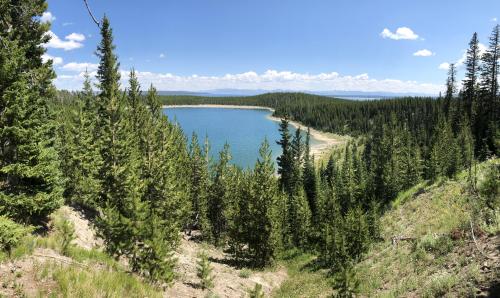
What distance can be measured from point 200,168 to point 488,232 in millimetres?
39554

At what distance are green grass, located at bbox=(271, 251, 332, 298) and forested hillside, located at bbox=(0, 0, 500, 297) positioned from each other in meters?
0.46

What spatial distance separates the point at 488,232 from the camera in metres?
13.8

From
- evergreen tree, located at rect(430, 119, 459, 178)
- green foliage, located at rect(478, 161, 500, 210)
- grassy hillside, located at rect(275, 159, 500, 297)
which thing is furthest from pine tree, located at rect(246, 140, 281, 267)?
evergreen tree, located at rect(430, 119, 459, 178)

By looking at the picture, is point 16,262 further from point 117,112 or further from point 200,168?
point 200,168

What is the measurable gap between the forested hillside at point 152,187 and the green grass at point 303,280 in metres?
0.46

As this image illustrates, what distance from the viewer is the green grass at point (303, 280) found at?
22311 mm

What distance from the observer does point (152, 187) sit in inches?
1247

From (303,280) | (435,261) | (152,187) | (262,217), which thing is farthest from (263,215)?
(435,261)

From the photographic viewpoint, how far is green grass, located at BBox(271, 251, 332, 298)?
2231 centimetres

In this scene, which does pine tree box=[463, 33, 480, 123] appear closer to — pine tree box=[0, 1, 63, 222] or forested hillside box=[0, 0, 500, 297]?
forested hillside box=[0, 0, 500, 297]

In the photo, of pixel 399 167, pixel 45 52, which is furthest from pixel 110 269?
pixel 399 167

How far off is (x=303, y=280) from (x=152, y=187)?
50.9 feet

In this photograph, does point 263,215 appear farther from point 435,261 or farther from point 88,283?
point 88,283

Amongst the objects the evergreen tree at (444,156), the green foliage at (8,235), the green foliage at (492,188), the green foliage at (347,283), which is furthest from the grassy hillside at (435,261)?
the evergreen tree at (444,156)
